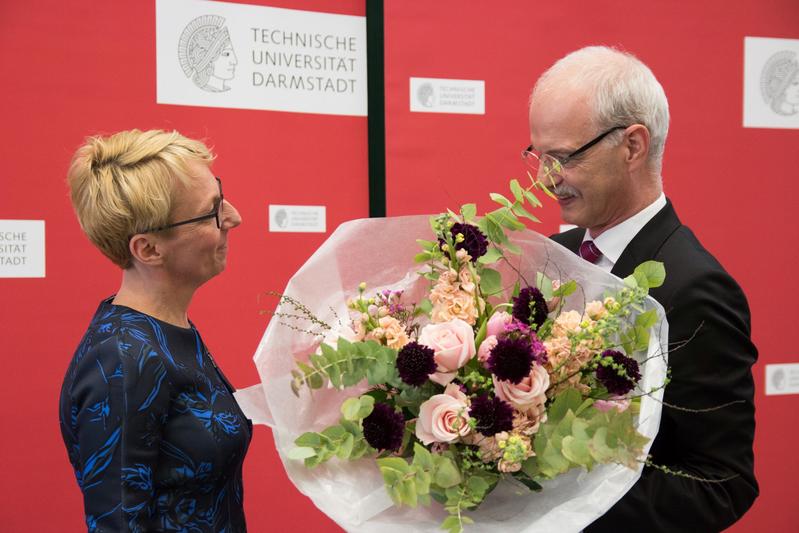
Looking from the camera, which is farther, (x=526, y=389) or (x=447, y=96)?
(x=447, y=96)

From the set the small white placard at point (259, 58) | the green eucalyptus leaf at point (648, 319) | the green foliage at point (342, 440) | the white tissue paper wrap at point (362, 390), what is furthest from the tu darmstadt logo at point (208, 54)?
the green eucalyptus leaf at point (648, 319)

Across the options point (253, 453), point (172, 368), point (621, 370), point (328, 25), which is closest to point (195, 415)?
point (172, 368)

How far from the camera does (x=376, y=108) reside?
116 inches

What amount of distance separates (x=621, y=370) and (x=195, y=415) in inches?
31.0

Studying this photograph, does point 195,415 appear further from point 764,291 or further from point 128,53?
point 764,291

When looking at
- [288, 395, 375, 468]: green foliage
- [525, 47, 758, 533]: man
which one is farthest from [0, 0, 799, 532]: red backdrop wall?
[288, 395, 375, 468]: green foliage

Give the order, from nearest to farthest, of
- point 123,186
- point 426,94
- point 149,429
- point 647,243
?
point 149,429 → point 123,186 → point 647,243 → point 426,94

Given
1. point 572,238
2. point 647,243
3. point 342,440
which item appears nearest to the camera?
point 342,440

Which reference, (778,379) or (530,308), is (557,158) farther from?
(778,379)

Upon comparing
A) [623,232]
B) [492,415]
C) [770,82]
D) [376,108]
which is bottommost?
[492,415]

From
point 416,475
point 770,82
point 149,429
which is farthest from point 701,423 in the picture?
point 770,82

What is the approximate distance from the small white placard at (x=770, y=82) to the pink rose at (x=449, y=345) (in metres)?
2.80

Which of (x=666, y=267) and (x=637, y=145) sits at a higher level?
(x=637, y=145)

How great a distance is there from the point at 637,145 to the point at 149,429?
1.10 meters
